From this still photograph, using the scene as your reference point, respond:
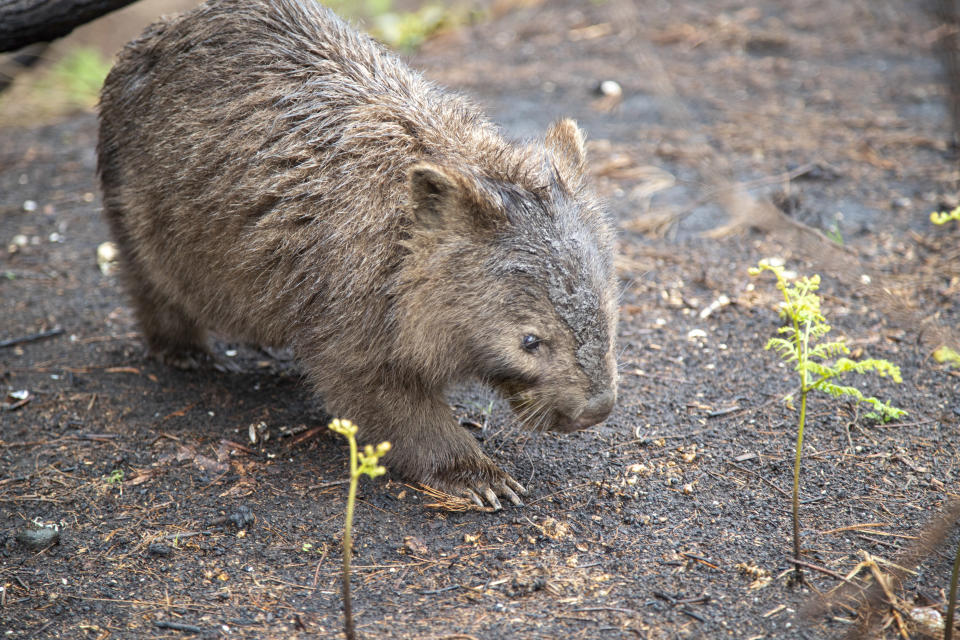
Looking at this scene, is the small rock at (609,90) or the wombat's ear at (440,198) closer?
the wombat's ear at (440,198)

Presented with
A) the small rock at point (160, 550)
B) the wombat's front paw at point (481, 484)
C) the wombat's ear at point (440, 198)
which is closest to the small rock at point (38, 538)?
the small rock at point (160, 550)

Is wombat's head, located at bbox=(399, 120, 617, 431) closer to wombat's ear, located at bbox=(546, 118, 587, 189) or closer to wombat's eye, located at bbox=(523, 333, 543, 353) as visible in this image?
wombat's eye, located at bbox=(523, 333, 543, 353)

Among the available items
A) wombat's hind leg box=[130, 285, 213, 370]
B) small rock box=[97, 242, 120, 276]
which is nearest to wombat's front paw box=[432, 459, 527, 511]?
wombat's hind leg box=[130, 285, 213, 370]

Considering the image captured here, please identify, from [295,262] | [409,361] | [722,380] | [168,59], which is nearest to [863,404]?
[722,380]

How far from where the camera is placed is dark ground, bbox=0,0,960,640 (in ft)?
10.6

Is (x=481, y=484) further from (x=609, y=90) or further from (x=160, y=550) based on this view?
(x=609, y=90)

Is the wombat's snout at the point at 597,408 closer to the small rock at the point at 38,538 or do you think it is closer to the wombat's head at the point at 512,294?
the wombat's head at the point at 512,294

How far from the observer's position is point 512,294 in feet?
11.9

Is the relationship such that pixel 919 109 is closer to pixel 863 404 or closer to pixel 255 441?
pixel 863 404

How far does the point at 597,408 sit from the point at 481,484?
2.24ft

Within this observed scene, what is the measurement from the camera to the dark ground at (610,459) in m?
3.24

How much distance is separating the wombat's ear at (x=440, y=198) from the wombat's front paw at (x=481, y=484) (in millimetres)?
1151

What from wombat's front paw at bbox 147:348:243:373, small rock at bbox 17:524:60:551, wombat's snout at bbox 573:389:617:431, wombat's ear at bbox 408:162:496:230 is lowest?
wombat's front paw at bbox 147:348:243:373

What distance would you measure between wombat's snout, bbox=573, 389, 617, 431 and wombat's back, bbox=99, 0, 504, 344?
1051mm
